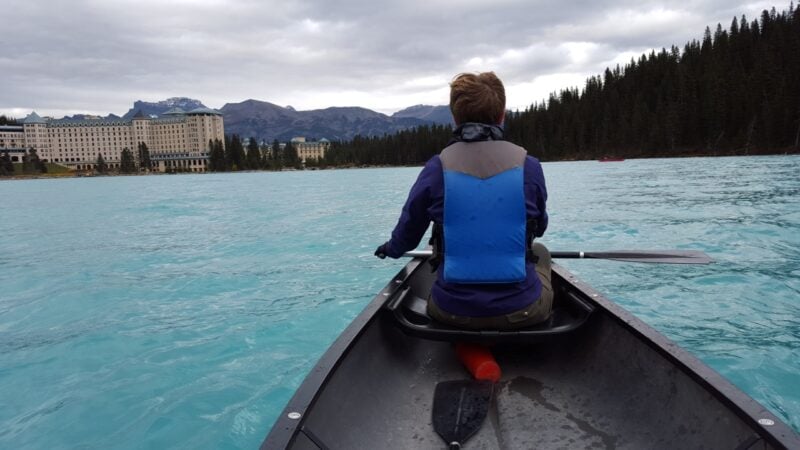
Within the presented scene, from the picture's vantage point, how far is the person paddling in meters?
3.67

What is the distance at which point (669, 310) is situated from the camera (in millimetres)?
8469

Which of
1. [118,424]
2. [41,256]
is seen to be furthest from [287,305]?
[41,256]

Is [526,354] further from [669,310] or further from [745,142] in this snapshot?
[745,142]

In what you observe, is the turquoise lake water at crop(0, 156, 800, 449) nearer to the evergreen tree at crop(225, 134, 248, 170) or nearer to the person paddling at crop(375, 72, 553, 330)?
the person paddling at crop(375, 72, 553, 330)

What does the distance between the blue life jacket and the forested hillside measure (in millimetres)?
92574

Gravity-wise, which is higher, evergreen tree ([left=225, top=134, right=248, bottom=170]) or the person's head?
evergreen tree ([left=225, top=134, right=248, bottom=170])

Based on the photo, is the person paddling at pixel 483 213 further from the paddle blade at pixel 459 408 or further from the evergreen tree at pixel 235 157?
the evergreen tree at pixel 235 157

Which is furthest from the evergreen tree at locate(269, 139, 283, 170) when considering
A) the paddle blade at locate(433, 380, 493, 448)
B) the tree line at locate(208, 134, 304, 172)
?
the paddle blade at locate(433, 380, 493, 448)

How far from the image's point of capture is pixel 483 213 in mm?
3678

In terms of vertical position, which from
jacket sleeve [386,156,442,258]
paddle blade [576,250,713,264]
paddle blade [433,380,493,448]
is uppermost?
jacket sleeve [386,156,442,258]

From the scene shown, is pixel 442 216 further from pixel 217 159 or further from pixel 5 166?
pixel 217 159

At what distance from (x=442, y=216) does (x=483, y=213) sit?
0.30 metres

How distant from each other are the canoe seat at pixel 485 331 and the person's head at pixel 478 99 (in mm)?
1502

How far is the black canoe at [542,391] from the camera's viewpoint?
9.48ft
